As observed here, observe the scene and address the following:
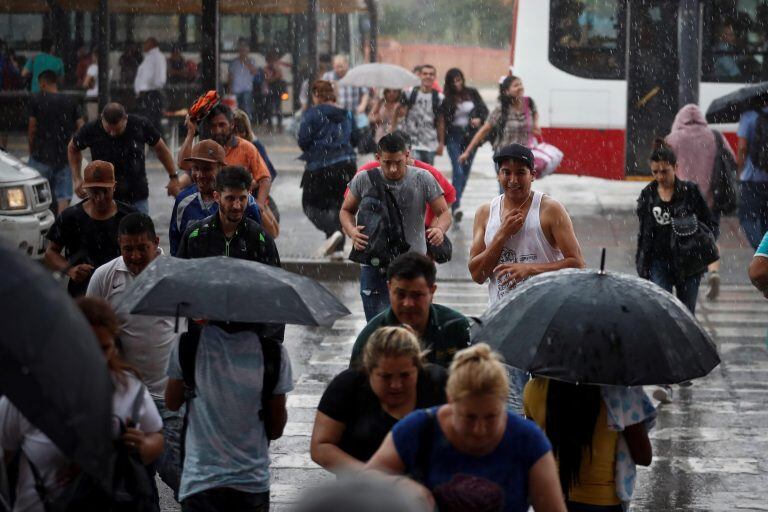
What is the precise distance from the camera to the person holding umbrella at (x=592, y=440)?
5.33 metres

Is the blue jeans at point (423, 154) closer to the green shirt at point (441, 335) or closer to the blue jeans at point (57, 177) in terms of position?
the blue jeans at point (57, 177)

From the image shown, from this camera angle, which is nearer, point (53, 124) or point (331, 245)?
point (331, 245)

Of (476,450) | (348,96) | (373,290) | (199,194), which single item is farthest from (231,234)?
(348,96)

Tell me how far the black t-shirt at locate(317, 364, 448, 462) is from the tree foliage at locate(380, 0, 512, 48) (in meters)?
55.2

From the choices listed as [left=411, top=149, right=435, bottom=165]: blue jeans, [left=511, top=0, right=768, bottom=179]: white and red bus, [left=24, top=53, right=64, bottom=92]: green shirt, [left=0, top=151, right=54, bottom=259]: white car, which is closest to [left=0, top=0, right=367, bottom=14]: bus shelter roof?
[left=24, top=53, right=64, bottom=92]: green shirt

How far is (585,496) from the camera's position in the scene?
210 inches

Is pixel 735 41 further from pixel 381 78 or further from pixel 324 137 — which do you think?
pixel 324 137

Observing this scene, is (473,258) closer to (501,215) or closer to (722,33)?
(501,215)

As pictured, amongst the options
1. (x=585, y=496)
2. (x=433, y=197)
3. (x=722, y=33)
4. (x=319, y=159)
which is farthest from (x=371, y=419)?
(x=722, y=33)

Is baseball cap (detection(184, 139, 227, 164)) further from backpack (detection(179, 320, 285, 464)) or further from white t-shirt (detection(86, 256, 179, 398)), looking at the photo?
backpack (detection(179, 320, 285, 464))

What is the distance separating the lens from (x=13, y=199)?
1302 cm

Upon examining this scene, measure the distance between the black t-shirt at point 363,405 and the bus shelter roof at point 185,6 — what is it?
21907mm

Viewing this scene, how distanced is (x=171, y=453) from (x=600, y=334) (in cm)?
210

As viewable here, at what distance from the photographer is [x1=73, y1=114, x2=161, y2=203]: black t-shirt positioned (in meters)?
11.2
